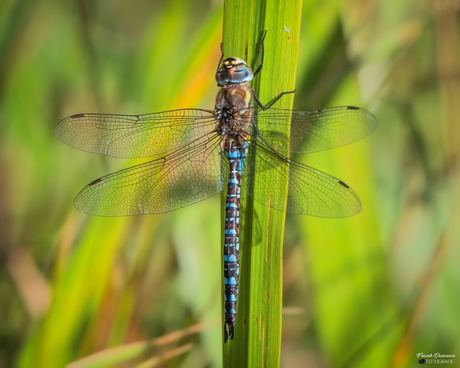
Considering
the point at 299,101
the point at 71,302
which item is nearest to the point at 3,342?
the point at 71,302

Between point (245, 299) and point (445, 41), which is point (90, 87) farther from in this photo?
point (445, 41)

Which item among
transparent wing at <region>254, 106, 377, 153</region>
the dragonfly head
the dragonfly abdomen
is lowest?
the dragonfly abdomen

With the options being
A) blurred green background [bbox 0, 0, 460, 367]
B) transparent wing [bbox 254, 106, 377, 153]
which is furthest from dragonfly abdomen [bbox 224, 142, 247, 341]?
blurred green background [bbox 0, 0, 460, 367]

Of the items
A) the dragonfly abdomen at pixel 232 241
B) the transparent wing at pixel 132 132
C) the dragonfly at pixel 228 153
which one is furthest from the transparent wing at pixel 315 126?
the transparent wing at pixel 132 132

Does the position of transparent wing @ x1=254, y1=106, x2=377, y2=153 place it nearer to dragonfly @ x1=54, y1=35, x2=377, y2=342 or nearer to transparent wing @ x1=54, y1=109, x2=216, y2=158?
dragonfly @ x1=54, y1=35, x2=377, y2=342

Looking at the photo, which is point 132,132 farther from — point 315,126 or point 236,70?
point 315,126

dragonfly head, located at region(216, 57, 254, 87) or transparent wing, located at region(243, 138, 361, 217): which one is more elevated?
dragonfly head, located at region(216, 57, 254, 87)
